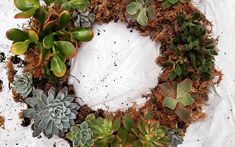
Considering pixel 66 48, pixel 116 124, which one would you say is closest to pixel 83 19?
pixel 66 48

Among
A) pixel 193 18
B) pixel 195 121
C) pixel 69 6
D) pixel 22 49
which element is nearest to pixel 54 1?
pixel 69 6

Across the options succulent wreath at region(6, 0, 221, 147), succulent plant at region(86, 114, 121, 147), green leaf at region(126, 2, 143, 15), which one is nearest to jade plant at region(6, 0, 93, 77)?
succulent wreath at region(6, 0, 221, 147)

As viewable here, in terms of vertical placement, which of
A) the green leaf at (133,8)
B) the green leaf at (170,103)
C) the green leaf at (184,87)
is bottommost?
the green leaf at (170,103)

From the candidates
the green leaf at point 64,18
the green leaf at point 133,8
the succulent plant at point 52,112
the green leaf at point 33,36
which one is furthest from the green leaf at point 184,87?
the green leaf at point 33,36

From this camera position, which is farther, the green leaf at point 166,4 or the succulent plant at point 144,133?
the green leaf at point 166,4

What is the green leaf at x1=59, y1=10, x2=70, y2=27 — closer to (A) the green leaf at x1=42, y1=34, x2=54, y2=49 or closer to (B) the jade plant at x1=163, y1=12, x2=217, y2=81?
(A) the green leaf at x1=42, y1=34, x2=54, y2=49

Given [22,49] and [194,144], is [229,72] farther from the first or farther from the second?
[22,49]

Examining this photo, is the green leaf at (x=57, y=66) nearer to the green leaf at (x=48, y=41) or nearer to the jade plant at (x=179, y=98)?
the green leaf at (x=48, y=41)

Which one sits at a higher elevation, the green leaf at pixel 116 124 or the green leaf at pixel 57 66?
the green leaf at pixel 57 66
